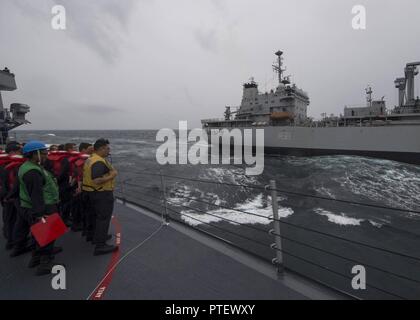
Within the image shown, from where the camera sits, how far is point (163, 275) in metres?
2.88

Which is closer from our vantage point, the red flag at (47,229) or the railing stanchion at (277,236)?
the railing stanchion at (277,236)

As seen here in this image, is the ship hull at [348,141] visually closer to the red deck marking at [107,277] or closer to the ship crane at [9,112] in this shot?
the ship crane at [9,112]

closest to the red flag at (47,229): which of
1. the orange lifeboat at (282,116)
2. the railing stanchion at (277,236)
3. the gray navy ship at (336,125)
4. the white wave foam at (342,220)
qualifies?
the railing stanchion at (277,236)

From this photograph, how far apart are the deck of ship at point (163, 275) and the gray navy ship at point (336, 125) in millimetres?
26294

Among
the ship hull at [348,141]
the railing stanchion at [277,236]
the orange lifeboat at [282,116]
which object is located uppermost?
the orange lifeboat at [282,116]

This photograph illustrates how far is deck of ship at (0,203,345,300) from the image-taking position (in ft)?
8.34

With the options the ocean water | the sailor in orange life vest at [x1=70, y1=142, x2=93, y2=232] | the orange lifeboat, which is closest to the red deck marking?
the sailor in orange life vest at [x1=70, y1=142, x2=93, y2=232]

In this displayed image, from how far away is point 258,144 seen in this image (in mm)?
32188

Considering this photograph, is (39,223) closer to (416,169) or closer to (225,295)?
(225,295)

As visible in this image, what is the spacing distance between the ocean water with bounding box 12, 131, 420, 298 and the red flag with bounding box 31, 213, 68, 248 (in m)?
1.85

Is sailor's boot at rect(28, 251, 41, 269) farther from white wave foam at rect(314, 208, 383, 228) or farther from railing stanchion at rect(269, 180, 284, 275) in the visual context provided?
→ white wave foam at rect(314, 208, 383, 228)

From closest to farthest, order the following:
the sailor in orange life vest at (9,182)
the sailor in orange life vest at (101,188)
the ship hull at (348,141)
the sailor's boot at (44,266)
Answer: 1. the sailor's boot at (44,266)
2. the sailor in orange life vest at (101,188)
3. the sailor in orange life vest at (9,182)
4. the ship hull at (348,141)

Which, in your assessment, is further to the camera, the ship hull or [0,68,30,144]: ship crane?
the ship hull

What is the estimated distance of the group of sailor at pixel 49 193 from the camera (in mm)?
2893
